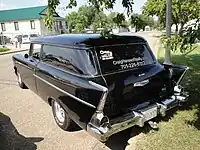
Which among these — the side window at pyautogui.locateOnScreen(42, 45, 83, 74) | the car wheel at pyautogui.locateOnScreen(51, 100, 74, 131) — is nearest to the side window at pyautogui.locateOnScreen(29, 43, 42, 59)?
the side window at pyautogui.locateOnScreen(42, 45, 83, 74)

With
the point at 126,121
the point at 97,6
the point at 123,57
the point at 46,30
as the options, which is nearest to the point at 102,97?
the point at 126,121

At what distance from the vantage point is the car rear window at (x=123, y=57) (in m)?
4.07

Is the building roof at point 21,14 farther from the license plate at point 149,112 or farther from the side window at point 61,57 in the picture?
the license plate at point 149,112

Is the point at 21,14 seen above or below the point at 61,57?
above

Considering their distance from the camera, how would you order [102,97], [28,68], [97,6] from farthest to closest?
[28,68], [97,6], [102,97]

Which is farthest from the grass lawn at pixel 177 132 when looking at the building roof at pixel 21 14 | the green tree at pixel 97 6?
the building roof at pixel 21 14

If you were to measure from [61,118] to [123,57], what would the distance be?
167 centimetres

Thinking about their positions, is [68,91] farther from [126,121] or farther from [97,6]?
[97,6]

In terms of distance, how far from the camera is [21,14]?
4706 cm

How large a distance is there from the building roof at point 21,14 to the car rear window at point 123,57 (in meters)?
42.5

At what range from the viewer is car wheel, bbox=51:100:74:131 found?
4359 millimetres

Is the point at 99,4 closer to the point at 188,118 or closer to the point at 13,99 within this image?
the point at 188,118

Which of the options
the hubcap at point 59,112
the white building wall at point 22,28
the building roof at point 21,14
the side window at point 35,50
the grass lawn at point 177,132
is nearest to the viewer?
the grass lawn at point 177,132

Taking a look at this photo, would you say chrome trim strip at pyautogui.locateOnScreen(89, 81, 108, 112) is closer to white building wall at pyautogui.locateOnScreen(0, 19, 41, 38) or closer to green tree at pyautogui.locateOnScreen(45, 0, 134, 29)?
green tree at pyautogui.locateOnScreen(45, 0, 134, 29)
